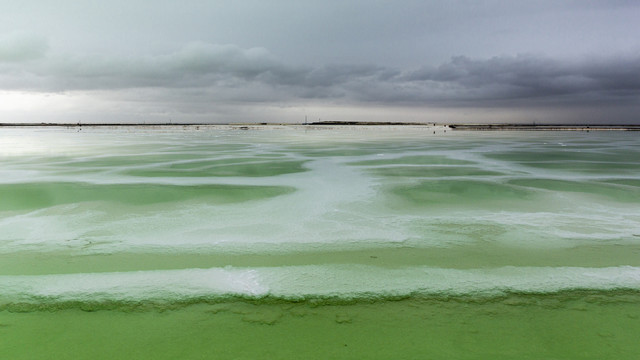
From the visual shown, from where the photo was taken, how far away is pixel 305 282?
13.7ft

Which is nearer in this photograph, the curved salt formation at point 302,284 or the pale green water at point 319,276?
the pale green water at point 319,276

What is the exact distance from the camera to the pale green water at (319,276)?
3.07 meters

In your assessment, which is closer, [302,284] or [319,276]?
[302,284]

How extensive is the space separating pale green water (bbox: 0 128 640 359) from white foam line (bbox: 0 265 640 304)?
0.02 m

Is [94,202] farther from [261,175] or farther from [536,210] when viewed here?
[536,210]

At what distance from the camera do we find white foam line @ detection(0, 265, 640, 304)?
3.90 metres

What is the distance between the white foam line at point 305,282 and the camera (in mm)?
3902

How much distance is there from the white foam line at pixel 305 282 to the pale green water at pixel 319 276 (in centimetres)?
2

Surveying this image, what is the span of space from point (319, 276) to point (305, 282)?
214 millimetres

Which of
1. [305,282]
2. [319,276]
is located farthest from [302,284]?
[319,276]

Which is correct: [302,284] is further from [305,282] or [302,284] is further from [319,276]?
[319,276]

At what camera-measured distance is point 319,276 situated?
4.33m

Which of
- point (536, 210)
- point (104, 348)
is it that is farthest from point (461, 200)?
point (104, 348)

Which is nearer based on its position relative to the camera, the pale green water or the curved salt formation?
the pale green water
